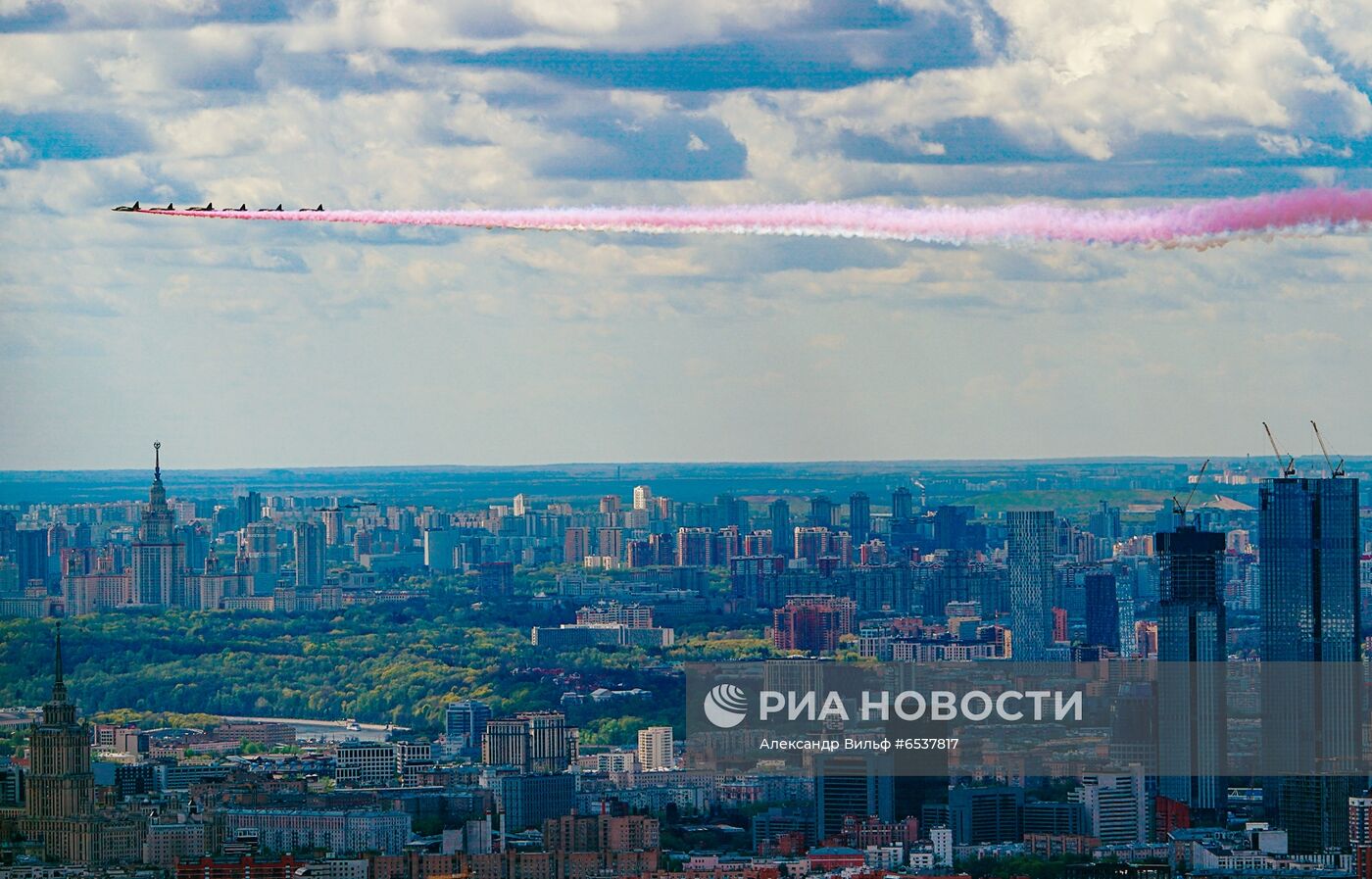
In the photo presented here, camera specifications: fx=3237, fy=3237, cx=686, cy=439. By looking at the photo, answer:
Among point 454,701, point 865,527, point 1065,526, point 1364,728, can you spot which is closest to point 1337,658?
point 1364,728

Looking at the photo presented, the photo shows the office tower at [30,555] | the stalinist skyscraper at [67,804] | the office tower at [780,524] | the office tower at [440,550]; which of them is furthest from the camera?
the office tower at [440,550]

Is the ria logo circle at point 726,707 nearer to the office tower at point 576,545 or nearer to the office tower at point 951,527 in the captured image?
the office tower at point 951,527

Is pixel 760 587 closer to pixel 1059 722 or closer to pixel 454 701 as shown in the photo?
pixel 454 701

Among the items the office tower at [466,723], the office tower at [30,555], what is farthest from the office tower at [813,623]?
the office tower at [30,555]

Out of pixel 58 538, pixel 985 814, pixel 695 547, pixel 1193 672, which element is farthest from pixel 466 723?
pixel 695 547

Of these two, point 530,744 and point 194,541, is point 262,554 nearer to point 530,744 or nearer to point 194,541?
point 194,541
